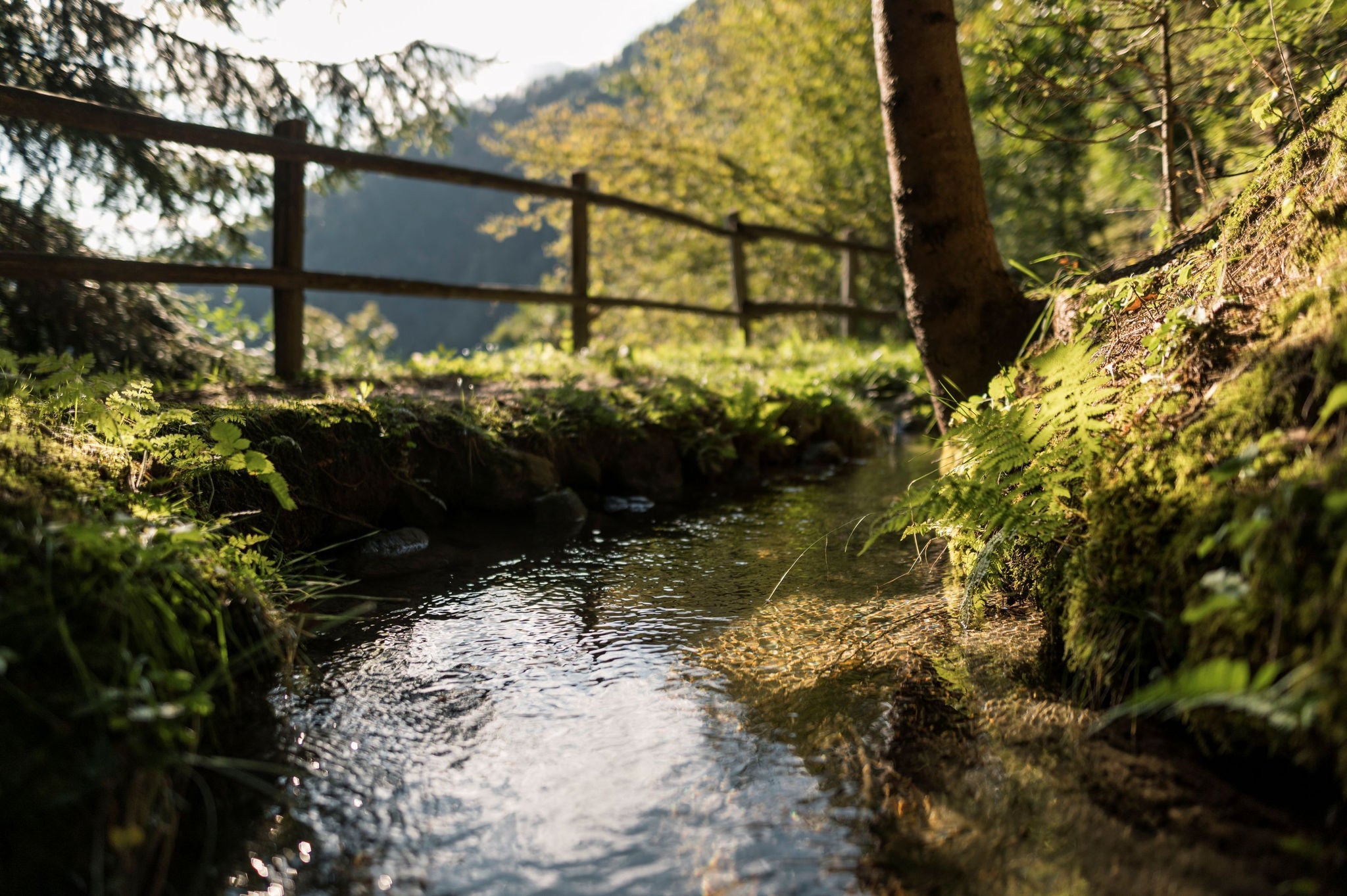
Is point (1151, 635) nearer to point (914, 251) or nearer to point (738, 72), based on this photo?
point (914, 251)

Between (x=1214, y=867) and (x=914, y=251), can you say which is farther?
(x=914, y=251)

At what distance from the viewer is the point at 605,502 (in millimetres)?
4848

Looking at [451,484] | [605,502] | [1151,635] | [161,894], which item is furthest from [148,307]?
[1151,635]

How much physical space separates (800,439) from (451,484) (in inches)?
133

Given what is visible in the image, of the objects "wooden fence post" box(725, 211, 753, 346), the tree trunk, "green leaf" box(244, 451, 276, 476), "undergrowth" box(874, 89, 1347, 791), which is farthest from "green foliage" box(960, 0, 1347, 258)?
"wooden fence post" box(725, 211, 753, 346)

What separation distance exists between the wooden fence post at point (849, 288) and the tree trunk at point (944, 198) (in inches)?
334

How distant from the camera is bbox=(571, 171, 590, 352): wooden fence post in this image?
25.2 feet

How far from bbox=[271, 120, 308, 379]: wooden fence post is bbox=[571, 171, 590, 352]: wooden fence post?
2.72 metres

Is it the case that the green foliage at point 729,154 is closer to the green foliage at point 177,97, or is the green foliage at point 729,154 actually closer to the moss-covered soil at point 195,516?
the green foliage at point 177,97

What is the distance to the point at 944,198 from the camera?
3201mm

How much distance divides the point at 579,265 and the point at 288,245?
304cm

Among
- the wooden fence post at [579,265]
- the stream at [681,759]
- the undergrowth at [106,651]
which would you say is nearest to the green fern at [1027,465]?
the stream at [681,759]

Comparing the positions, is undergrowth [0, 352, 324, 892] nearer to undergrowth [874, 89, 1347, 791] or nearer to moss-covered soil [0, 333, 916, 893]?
moss-covered soil [0, 333, 916, 893]

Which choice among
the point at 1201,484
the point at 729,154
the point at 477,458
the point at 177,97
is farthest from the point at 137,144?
the point at 729,154
